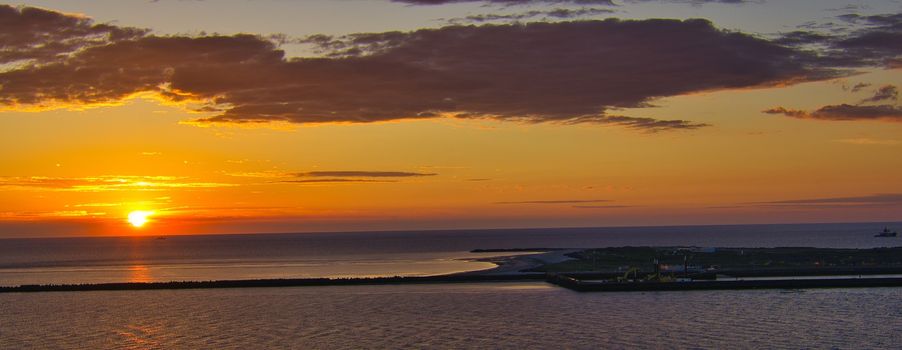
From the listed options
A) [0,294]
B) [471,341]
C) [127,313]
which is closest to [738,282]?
[471,341]

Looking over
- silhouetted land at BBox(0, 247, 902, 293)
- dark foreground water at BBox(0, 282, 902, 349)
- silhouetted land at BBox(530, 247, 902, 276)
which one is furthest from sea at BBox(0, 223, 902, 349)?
silhouetted land at BBox(530, 247, 902, 276)

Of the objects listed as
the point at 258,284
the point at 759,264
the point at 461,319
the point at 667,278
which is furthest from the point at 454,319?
the point at 759,264

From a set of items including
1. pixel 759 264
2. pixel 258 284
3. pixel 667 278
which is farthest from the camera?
pixel 759 264

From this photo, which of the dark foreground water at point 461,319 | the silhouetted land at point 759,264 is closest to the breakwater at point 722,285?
the dark foreground water at point 461,319

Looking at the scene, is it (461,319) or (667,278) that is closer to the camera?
(461,319)

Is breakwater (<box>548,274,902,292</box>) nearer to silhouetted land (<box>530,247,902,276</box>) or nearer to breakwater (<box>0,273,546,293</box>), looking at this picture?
silhouetted land (<box>530,247,902,276</box>)

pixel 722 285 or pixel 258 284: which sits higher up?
pixel 722 285

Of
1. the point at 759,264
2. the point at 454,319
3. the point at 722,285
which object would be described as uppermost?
the point at 759,264

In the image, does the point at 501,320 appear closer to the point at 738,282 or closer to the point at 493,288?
the point at 493,288

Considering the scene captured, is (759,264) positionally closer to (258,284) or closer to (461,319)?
(258,284)
